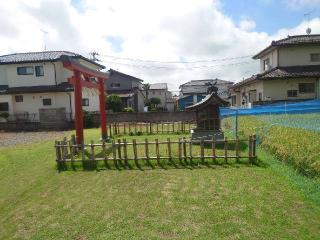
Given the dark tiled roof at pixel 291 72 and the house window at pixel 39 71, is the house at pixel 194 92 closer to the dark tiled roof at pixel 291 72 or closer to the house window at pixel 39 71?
the dark tiled roof at pixel 291 72

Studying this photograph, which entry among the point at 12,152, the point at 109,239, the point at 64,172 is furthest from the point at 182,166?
the point at 12,152

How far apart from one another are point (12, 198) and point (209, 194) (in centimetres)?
513

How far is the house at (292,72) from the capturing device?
26.8 meters

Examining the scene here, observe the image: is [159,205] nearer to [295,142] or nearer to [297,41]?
[295,142]

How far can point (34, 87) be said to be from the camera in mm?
29906

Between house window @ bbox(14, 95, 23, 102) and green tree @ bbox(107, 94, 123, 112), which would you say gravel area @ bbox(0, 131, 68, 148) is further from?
green tree @ bbox(107, 94, 123, 112)

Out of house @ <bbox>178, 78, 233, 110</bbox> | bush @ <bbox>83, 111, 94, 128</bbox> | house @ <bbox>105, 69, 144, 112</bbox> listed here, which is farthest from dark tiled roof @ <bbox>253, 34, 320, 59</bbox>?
house @ <bbox>105, 69, 144, 112</bbox>

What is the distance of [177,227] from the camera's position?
5883mm

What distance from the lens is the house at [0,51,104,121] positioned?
96.4 ft

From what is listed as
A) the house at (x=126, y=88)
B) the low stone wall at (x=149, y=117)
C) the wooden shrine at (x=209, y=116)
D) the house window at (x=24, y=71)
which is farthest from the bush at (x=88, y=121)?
the wooden shrine at (x=209, y=116)

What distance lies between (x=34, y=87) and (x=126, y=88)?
1867 centimetres

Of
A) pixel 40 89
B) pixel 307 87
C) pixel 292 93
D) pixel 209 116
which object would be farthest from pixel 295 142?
pixel 40 89

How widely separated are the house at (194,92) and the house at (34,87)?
25.0 metres

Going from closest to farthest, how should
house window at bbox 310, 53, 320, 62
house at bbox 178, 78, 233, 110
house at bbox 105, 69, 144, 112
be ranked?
house window at bbox 310, 53, 320, 62, house at bbox 105, 69, 144, 112, house at bbox 178, 78, 233, 110
